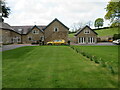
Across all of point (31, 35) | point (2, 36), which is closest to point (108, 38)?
point (31, 35)

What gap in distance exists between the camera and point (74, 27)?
9844cm

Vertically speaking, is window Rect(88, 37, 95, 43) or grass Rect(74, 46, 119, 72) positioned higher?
window Rect(88, 37, 95, 43)

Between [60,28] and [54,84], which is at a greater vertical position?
[60,28]

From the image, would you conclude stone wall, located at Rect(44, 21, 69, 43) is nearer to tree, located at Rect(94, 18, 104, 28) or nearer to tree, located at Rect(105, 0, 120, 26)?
tree, located at Rect(105, 0, 120, 26)

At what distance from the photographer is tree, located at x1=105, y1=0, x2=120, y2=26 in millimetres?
27438

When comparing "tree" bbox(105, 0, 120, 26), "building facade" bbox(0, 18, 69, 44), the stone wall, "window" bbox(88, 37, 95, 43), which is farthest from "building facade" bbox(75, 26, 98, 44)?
"tree" bbox(105, 0, 120, 26)

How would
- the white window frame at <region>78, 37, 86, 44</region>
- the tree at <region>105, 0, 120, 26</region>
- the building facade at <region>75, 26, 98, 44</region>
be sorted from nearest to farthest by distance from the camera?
the tree at <region>105, 0, 120, 26</region>, the building facade at <region>75, 26, 98, 44</region>, the white window frame at <region>78, 37, 86, 44</region>

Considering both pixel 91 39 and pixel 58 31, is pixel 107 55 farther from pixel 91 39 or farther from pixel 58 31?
pixel 91 39

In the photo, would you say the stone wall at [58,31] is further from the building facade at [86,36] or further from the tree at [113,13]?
the tree at [113,13]

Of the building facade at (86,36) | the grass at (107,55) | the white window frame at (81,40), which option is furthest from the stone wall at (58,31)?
the grass at (107,55)

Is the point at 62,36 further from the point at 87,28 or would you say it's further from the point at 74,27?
the point at 74,27

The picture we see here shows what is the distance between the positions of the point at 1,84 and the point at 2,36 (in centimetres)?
3969

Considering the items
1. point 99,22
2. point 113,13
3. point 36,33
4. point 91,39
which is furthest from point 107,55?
point 99,22

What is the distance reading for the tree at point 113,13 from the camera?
27.4 meters
